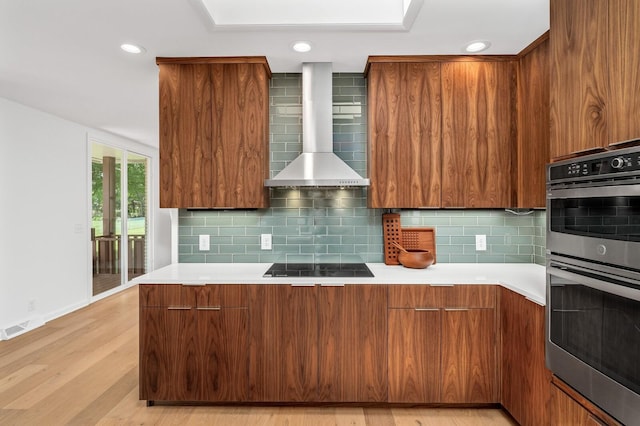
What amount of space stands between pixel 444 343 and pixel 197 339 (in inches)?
62.2

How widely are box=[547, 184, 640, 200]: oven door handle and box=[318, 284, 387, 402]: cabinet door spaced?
43.5 inches

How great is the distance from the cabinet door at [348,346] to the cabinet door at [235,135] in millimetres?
951

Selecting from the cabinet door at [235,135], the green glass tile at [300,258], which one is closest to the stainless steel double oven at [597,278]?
the green glass tile at [300,258]

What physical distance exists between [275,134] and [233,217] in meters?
0.76

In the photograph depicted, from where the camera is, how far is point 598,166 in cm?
126

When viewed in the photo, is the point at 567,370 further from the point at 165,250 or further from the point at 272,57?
the point at 165,250

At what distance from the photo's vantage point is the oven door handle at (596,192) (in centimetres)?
113

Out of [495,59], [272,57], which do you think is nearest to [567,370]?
[495,59]

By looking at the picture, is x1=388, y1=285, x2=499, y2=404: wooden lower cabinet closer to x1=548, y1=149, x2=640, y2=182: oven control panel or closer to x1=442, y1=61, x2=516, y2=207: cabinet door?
x1=442, y1=61, x2=516, y2=207: cabinet door

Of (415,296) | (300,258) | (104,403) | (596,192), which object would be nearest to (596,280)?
(596,192)

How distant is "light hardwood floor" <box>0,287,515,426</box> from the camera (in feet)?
7.07

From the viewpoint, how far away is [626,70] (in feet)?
3.99

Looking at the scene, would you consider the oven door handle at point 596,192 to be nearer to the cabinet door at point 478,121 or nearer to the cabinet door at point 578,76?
the cabinet door at point 578,76

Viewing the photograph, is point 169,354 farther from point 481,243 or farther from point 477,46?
point 477,46
